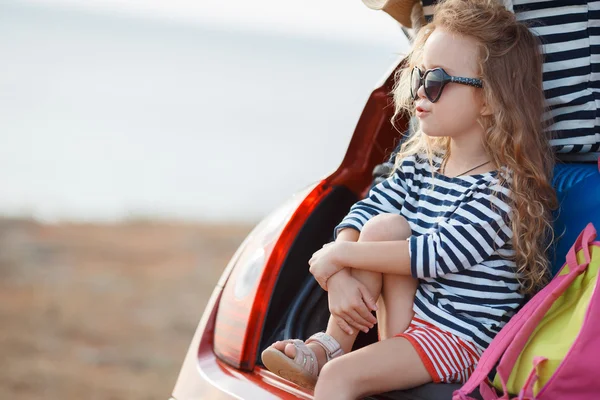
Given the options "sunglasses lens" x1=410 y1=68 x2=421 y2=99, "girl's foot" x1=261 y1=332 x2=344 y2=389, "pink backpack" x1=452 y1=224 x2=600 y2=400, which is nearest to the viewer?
"pink backpack" x1=452 y1=224 x2=600 y2=400

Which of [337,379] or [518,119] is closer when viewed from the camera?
[337,379]

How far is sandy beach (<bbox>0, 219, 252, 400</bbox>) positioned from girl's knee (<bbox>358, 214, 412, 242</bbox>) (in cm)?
236

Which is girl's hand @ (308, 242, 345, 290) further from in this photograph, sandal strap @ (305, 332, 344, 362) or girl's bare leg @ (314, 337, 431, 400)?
girl's bare leg @ (314, 337, 431, 400)

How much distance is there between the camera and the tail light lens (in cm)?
202

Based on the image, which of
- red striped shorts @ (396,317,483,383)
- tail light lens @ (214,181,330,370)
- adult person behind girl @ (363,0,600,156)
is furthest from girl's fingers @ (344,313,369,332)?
adult person behind girl @ (363,0,600,156)

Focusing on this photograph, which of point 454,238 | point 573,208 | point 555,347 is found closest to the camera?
point 555,347

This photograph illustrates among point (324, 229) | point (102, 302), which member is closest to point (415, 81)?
point (324, 229)

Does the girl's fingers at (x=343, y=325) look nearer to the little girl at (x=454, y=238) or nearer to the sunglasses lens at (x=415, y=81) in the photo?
the little girl at (x=454, y=238)

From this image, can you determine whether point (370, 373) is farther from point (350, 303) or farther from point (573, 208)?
point (573, 208)

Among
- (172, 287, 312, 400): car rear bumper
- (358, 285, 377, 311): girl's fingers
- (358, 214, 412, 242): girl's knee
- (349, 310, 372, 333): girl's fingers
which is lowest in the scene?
(172, 287, 312, 400): car rear bumper

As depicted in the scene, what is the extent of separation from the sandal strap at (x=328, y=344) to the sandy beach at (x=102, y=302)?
7.38 feet

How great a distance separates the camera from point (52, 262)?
6141 millimetres

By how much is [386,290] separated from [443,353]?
8.7 inches

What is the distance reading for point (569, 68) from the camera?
1.98 m
